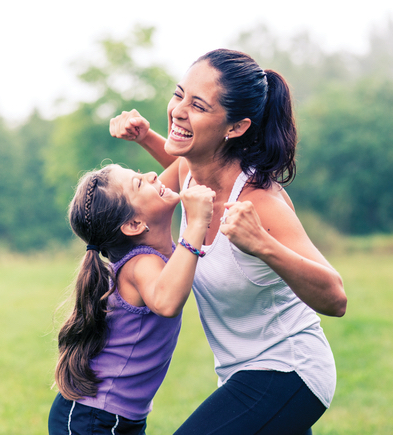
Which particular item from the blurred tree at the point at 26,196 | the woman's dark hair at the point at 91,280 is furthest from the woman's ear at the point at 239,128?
the blurred tree at the point at 26,196

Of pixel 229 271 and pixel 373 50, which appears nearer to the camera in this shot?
pixel 229 271

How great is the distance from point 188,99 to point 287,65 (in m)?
43.5

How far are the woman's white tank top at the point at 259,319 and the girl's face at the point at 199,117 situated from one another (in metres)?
0.23

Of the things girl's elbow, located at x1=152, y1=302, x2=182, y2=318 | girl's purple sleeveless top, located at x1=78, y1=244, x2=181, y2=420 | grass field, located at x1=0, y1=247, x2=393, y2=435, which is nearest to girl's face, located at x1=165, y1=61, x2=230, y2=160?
girl's purple sleeveless top, located at x1=78, y1=244, x2=181, y2=420

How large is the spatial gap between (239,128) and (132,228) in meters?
0.70

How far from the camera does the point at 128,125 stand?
2877mm

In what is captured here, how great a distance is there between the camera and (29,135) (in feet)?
106

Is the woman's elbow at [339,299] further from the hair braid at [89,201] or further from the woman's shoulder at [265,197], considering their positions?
the hair braid at [89,201]

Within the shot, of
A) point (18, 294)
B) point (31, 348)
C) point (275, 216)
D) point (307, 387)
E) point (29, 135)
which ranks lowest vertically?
point (29, 135)

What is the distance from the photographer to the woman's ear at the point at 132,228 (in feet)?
8.16

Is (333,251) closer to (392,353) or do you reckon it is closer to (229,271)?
(392,353)

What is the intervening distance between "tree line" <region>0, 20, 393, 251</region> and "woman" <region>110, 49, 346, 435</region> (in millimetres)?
21162

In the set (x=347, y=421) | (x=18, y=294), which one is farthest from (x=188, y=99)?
(x=18, y=294)

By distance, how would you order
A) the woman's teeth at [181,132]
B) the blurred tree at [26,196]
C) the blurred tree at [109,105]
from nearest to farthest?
1. the woman's teeth at [181,132]
2. the blurred tree at [109,105]
3. the blurred tree at [26,196]
